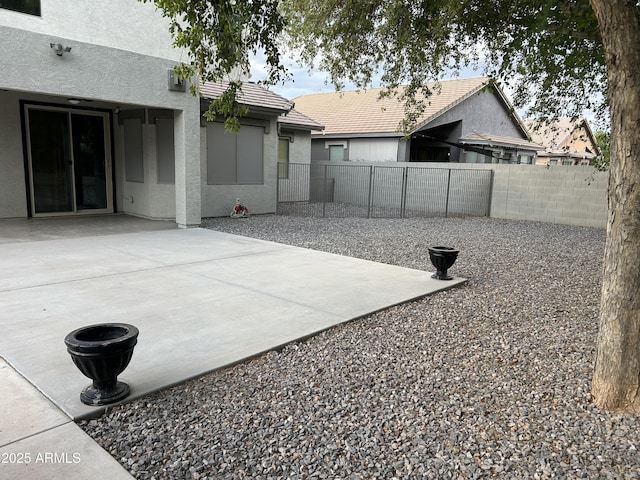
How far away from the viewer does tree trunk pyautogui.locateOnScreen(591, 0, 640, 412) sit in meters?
3.02

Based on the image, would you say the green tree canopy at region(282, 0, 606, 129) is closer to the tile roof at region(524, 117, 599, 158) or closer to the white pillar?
the tile roof at region(524, 117, 599, 158)

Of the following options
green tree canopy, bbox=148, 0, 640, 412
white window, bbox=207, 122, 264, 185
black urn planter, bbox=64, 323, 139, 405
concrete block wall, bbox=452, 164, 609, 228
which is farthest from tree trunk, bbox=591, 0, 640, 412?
concrete block wall, bbox=452, 164, 609, 228

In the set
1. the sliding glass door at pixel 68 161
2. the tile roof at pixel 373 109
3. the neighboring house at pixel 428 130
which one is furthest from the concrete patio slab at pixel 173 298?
the tile roof at pixel 373 109

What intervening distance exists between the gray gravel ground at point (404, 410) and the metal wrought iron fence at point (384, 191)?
10.4 meters

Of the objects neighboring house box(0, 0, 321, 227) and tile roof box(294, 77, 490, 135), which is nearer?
neighboring house box(0, 0, 321, 227)

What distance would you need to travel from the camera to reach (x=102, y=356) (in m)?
2.96

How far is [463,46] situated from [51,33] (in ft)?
23.9

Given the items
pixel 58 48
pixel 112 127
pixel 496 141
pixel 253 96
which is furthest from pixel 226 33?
pixel 496 141

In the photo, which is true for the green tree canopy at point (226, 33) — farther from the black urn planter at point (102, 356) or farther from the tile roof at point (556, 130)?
the tile roof at point (556, 130)

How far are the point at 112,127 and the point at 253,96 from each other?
4018 mm

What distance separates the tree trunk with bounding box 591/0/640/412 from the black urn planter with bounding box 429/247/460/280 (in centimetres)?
334

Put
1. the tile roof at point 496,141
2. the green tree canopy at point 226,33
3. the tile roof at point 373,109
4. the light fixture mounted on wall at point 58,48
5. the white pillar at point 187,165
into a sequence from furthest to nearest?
1. the tile roof at point 496,141
2. the tile roof at point 373,109
3. the white pillar at point 187,165
4. the light fixture mounted on wall at point 58,48
5. the green tree canopy at point 226,33

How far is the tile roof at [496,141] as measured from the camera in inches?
822

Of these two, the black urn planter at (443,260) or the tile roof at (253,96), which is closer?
the black urn planter at (443,260)
